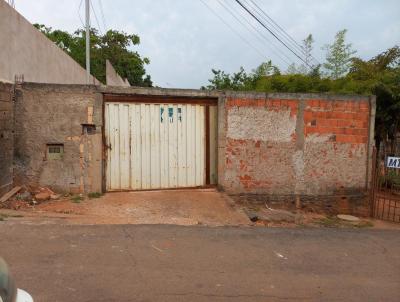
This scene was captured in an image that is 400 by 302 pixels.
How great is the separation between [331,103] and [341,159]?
1276 millimetres

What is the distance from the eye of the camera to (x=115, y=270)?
4.18 meters

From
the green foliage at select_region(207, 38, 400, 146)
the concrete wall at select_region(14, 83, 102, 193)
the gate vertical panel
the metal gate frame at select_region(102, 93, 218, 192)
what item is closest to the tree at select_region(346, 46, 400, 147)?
the green foliage at select_region(207, 38, 400, 146)

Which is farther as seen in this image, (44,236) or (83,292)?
(44,236)

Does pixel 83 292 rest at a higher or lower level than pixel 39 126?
lower

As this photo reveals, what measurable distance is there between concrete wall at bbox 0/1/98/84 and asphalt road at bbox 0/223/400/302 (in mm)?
3159

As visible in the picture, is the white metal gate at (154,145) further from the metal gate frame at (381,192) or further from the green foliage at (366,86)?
the green foliage at (366,86)

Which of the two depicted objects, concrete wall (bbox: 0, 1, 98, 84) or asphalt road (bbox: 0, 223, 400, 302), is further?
concrete wall (bbox: 0, 1, 98, 84)

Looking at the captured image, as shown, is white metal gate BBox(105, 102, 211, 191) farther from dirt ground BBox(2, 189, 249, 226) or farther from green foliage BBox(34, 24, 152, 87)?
green foliage BBox(34, 24, 152, 87)

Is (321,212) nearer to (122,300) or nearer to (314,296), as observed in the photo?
(314,296)

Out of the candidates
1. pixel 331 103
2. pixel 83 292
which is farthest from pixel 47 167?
pixel 331 103

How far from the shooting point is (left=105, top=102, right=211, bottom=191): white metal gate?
7.91 m

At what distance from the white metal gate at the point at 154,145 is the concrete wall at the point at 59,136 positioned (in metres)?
0.36

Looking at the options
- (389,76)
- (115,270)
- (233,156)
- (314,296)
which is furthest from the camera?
(389,76)

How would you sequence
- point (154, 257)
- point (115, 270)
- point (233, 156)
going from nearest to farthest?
point (115, 270)
point (154, 257)
point (233, 156)
